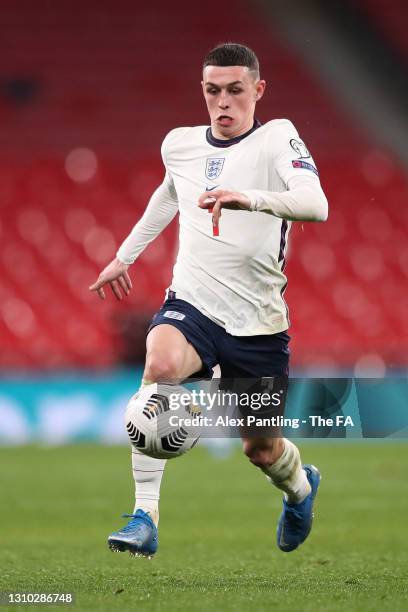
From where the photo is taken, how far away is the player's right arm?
524cm

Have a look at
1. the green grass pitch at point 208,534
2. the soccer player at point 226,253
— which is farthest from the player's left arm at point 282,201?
the green grass pitch at point 208,534

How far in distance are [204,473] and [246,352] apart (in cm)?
600

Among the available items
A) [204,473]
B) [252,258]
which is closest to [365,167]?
[204,473]

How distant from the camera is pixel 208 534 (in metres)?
7.23

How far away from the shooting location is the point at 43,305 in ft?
48.9

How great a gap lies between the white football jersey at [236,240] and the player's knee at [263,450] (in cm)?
49

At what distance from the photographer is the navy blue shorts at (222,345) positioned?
4789 mm

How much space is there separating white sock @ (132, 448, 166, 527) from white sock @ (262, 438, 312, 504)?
0.58 m

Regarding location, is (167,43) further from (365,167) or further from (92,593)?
(92,593)

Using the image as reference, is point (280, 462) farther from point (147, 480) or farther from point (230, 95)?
point (230, 95)

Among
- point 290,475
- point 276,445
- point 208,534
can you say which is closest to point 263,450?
point 276,445

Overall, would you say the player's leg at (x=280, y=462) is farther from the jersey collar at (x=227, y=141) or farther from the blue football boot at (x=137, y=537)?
the jersey collar at (x=227, y=141)

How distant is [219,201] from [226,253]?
29.5 inches

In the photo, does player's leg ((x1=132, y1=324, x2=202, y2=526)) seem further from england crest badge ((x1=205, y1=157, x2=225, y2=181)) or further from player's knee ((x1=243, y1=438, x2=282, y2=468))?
england crest badge ((x1=205, y1=157, x2=225, y2=181))
